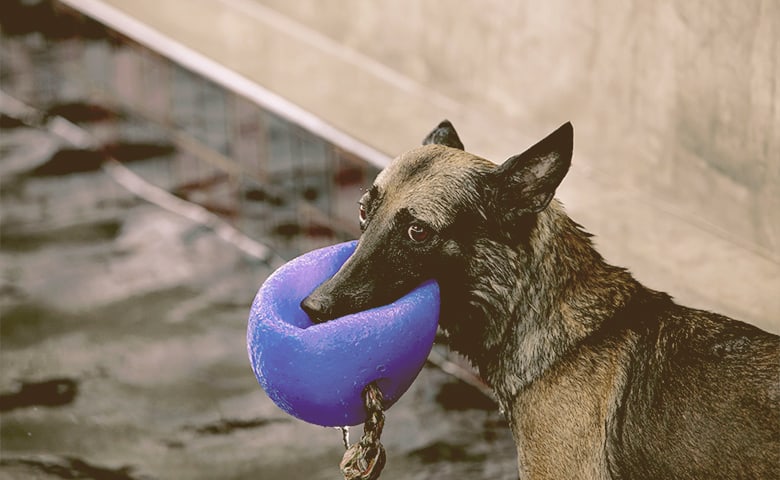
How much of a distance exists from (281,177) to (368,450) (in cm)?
380

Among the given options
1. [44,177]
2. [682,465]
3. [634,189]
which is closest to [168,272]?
[44,177]

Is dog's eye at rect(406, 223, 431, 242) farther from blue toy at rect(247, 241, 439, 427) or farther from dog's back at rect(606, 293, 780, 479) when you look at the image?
dog's back at rect(606, 293, 780, 479)

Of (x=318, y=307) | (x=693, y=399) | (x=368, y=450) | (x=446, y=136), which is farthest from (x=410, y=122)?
(x=693, y=399)

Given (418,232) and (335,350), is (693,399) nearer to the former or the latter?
(418,232)

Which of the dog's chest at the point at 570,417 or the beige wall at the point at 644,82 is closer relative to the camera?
the dog's chest at the point at 570,417

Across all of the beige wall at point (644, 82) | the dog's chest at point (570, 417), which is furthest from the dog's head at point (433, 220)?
the beige wall at point (644, 82)

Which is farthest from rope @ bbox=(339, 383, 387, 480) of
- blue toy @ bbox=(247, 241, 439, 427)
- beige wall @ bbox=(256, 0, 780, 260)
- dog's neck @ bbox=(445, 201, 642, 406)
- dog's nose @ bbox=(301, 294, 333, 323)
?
beige wall @ bbox=(256, 0, 780, 260)

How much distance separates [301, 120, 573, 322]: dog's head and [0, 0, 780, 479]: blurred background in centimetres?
139

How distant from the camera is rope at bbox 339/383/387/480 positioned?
3857mm

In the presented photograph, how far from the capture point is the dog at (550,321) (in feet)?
12.3

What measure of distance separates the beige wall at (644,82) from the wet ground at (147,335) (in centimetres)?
122

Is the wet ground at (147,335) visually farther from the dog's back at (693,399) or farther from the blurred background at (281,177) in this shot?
the dog's back at (693,399)

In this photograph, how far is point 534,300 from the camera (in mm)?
4004

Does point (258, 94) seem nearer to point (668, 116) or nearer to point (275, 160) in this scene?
point (275, 160)
